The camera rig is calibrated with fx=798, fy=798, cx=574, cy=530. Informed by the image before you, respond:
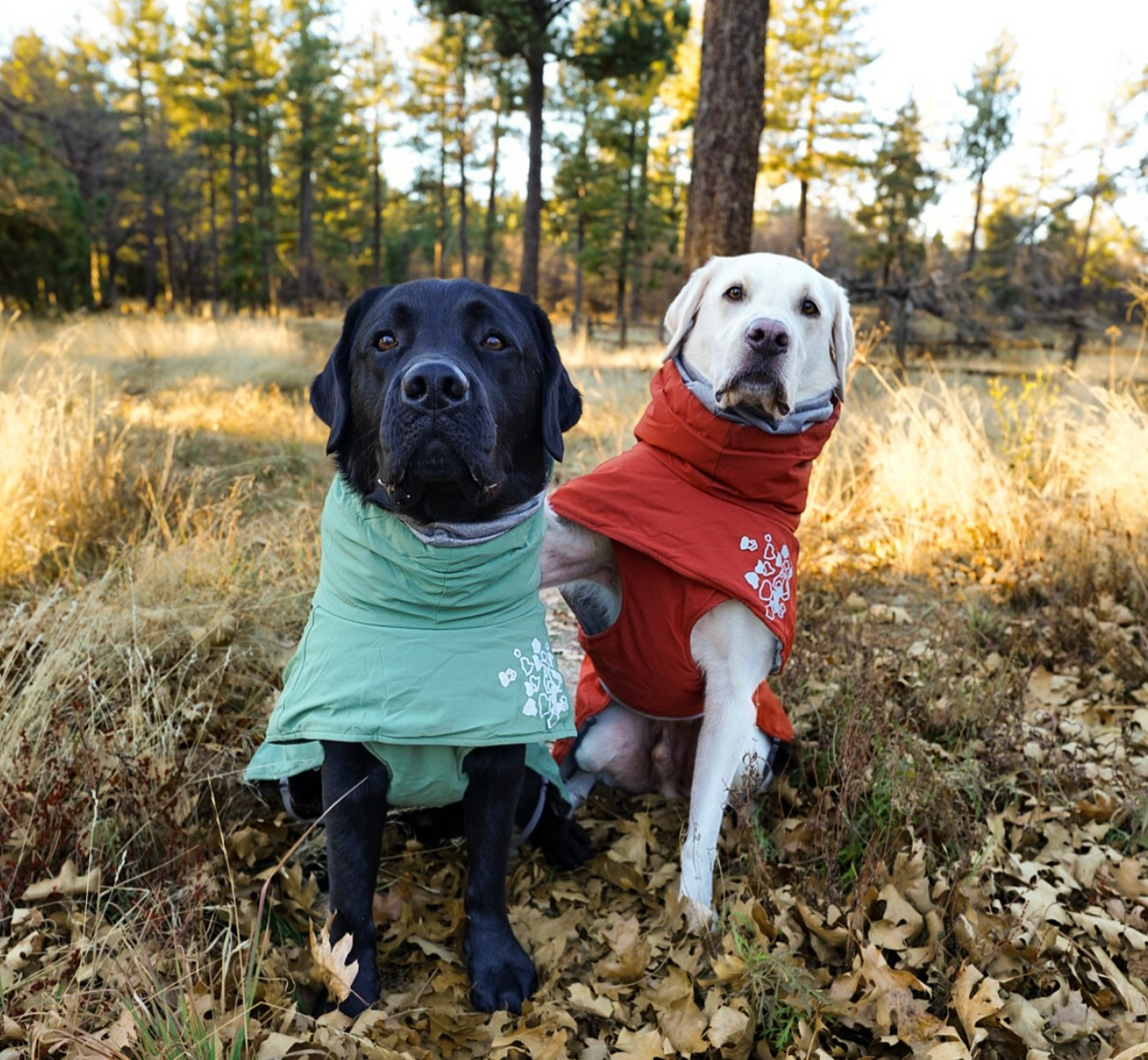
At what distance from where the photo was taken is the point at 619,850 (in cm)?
243

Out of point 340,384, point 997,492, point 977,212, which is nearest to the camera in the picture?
point 340,384

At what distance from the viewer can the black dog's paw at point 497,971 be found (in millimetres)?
1859

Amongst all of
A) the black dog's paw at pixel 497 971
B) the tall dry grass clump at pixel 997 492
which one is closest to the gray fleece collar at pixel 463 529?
the black dog's paw at pixel 497 971

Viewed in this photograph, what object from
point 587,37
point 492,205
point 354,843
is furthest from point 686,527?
point 492,205

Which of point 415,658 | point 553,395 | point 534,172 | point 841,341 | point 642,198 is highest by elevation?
point 642,198

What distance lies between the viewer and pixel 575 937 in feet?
6.95

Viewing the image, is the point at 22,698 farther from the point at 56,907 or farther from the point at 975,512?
the point at 975,512

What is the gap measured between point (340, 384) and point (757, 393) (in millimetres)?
1102

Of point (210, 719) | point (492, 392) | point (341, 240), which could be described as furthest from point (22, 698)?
point (341, 240)

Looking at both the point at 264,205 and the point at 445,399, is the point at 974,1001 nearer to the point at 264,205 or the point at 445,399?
the point at 445,399

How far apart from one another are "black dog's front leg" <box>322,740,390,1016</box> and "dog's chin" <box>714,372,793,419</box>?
4.28 feet

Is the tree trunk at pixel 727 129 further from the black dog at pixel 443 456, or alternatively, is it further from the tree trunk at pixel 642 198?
the tree trunk at pixel 642 198

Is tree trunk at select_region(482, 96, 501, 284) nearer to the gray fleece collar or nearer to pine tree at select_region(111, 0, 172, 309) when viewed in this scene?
pine tree at select_region(111, 0, 172, 309)

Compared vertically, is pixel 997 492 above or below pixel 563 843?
above
